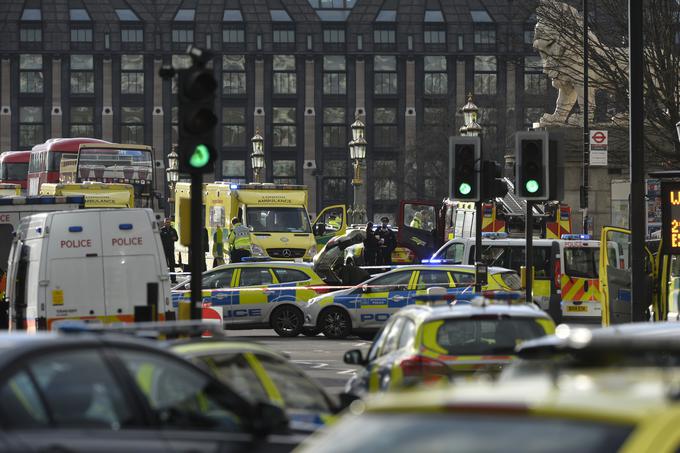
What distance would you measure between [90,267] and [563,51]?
20.9 metres

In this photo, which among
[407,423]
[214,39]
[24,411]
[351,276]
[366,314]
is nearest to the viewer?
[407,423]

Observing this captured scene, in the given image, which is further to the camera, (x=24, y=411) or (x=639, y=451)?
(x=24, y=411)

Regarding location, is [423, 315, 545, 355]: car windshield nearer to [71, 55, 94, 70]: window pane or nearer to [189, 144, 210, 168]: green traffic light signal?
[189, 144, 210, 168]: green traffic light signal

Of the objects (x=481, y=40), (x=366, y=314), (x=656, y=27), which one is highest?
(x=481, y=40)

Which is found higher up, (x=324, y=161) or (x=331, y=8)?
(x=331, y=8)

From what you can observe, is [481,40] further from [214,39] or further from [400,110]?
[214,39]

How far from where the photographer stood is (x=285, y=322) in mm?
28906

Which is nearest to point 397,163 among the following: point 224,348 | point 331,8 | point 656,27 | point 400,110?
point 400,110

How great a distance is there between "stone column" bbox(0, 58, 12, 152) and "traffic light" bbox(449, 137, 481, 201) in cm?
9436

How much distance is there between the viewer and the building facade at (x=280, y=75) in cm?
11200

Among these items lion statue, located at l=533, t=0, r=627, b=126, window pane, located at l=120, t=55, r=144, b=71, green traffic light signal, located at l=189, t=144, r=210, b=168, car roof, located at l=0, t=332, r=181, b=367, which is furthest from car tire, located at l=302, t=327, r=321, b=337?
window pane, located at l=120, t=55, r=144, b=71

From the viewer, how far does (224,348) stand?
9148 mm

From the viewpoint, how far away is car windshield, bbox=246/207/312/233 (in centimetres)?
4359

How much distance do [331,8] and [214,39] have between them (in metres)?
8.76
